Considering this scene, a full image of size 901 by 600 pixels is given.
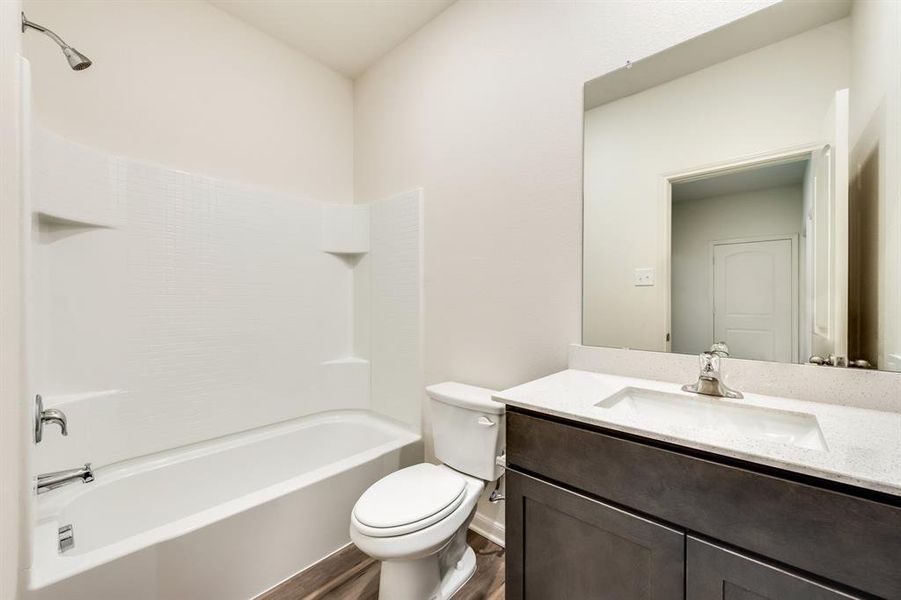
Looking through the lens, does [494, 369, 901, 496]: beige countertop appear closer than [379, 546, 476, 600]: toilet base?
Yes

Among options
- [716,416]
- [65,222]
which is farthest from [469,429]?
[65,222]

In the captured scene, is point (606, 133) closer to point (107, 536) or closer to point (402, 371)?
point (402, 371)

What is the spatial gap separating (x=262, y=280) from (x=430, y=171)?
116 cm

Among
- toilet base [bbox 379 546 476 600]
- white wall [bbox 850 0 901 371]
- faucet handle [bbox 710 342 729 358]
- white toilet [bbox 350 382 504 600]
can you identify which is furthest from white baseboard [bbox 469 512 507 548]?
white wall [bbox 850 0 901 371]

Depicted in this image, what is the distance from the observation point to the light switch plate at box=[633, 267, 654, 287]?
4.35 ft

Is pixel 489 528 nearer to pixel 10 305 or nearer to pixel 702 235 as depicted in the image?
pixel 702 235

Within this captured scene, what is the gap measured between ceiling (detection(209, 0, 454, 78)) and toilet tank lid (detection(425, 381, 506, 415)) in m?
1.97

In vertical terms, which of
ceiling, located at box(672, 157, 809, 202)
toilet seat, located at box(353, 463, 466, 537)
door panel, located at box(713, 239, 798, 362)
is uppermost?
ceiling, located at box(672, 157, 809, 202)

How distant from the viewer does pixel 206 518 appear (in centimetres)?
134

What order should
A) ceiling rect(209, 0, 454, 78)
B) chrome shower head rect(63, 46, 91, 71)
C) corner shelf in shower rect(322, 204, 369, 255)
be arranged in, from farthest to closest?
1. corner shelf in shower rect(322, 204, 369, 255)
2. ceiling rect(209, 0, 454, 78)
3. chrome shower head rect(63, 46, 91, 71)

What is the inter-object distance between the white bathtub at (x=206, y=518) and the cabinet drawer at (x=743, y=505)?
3.88ft

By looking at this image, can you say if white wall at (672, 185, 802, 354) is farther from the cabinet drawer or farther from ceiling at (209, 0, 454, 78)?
ceiling at (209, 0, 454, 78)

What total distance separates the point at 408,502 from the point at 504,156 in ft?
4.95

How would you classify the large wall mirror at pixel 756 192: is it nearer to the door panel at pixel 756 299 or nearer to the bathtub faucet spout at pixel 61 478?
the door panel at pixel 756 299
